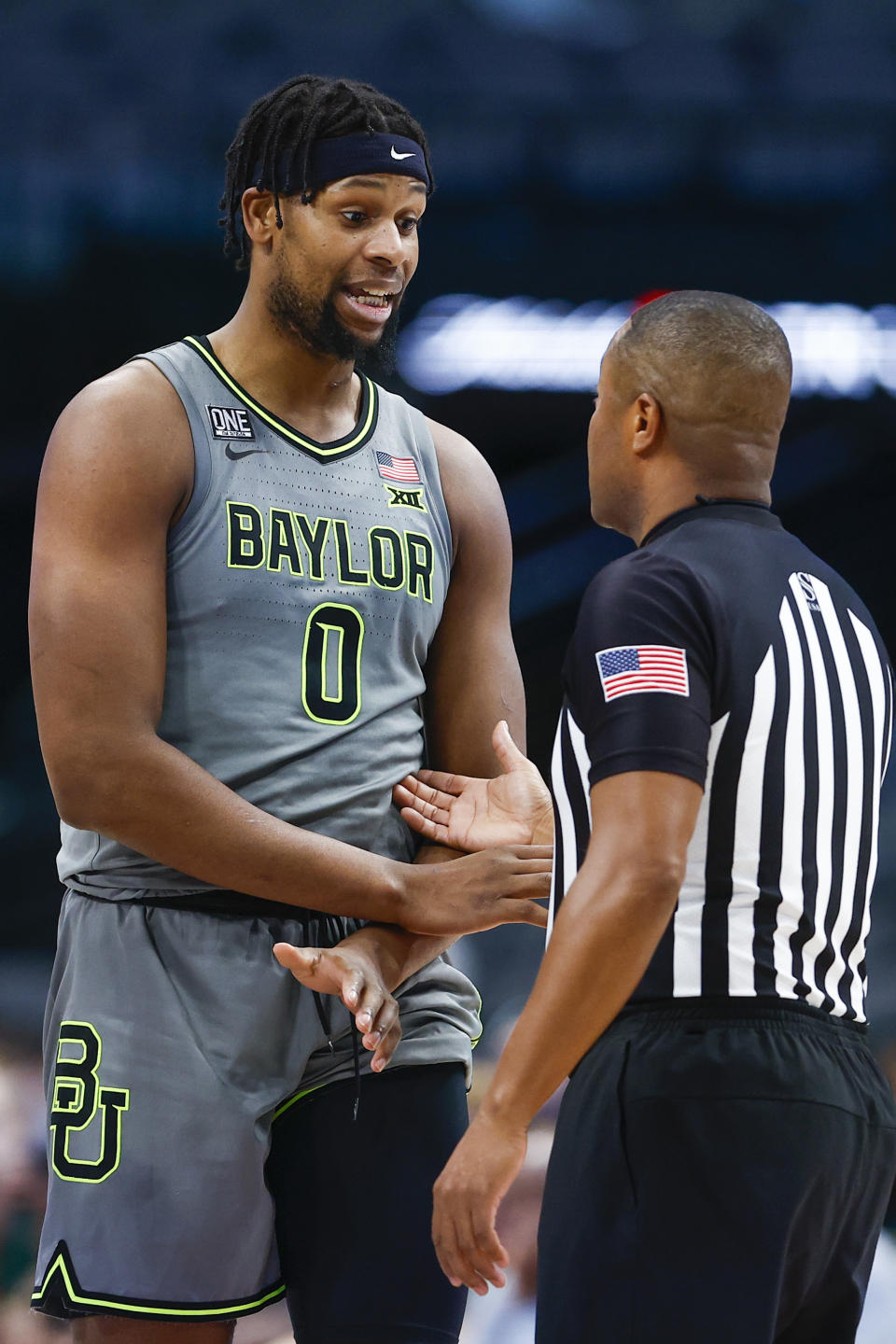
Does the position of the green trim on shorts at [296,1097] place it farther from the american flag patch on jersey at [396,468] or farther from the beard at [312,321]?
the beard at [312,321]

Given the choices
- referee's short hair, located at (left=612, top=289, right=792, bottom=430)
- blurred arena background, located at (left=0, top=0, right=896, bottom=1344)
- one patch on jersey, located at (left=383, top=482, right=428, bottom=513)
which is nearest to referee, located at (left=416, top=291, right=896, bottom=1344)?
referee's short hair, located at (left=612, top=289, right=792, bottom=430)

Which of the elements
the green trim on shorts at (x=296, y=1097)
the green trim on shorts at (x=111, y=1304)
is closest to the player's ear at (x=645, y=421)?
the green trim on shorts at (x=296, y=1097)

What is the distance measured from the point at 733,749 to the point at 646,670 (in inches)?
5.0

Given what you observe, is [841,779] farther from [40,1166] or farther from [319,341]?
[40,1166]

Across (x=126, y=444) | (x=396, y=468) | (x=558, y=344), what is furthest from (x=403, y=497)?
(x=558, y=344)

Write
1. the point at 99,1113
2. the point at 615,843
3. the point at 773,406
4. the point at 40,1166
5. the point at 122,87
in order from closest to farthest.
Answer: the point at 615,843 → the point at 773,406 → the point at 99,1113 → the point at 40,1166 → the point at 122,87

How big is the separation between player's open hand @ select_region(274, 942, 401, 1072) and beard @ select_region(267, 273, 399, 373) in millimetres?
816

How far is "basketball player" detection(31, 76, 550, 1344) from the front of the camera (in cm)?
198

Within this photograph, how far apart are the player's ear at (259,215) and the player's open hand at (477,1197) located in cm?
127

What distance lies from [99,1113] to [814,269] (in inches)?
138

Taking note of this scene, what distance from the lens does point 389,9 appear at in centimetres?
466

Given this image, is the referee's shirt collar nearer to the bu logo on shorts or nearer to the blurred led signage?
the bu logo on shorts

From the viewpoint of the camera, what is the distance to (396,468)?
2297 mm

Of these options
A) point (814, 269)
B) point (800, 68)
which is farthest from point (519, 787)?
point (800, 68)
